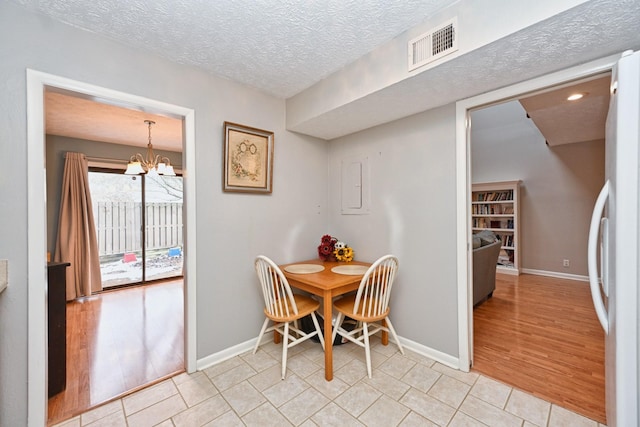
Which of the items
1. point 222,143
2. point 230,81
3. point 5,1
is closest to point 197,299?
point 222,143

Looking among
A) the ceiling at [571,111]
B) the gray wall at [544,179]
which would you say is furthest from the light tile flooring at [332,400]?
the gray wall at [544,179]

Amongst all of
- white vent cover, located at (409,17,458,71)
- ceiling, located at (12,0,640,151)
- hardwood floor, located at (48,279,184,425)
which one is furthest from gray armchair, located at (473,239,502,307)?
hardwood floor, located at (48,279,184,425)

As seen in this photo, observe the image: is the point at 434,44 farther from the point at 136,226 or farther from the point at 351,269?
the point at 136,226

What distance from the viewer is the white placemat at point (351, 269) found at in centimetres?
226

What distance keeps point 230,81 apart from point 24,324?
81.6 inches

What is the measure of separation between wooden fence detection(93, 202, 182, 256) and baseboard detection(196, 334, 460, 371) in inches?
140

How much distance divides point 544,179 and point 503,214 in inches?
35.9

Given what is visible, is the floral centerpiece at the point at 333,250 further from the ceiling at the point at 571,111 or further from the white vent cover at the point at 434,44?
the ceiling at the point at 571,111

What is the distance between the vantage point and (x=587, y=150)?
4586 millimetres

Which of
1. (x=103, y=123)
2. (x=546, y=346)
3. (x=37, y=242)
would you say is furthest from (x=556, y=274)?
(x=103, y=123)

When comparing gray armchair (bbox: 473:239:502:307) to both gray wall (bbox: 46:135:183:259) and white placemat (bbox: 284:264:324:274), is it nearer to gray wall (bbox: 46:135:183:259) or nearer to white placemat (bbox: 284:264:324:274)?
white placemat (bbox: 284:264:324:274)

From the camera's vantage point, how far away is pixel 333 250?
2.79 metres

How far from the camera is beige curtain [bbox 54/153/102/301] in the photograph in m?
3.81

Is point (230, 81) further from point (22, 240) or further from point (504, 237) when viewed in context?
point (504, 237)
